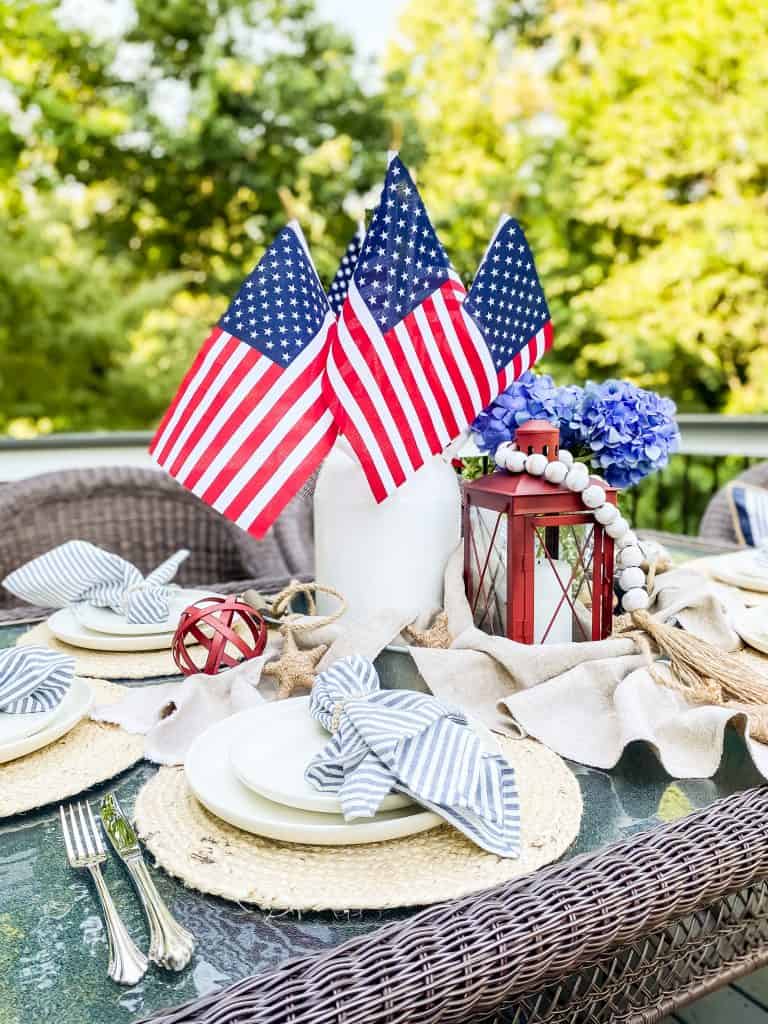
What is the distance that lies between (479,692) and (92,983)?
0.58m

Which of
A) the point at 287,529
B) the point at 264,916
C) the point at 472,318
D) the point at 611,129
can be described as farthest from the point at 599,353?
the point at 264,916

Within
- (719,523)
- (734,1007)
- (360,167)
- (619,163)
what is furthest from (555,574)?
(360,167)

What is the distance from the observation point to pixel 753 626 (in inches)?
51.3

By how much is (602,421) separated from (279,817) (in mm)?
675

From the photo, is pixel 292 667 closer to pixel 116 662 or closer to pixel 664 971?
pixel 116 662

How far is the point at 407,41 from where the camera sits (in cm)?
1184

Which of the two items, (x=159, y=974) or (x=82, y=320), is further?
(x=82, y=320)

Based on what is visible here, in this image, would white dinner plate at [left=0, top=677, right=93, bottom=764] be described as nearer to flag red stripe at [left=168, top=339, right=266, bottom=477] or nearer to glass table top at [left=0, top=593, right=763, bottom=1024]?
glass table top at [left=0, top=593, right=763, bottom=1024]

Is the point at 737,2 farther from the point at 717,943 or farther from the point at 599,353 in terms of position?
the point at 717,943

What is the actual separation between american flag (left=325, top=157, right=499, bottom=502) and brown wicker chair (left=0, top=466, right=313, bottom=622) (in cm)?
105

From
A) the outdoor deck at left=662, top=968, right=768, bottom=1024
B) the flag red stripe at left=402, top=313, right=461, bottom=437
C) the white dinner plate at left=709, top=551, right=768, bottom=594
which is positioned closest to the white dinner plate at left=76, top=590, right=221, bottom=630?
the flag red stripe at left=402, top=313, right=461, bottom=437

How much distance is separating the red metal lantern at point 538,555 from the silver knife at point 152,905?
1.79 ft

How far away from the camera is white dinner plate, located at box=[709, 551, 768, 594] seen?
5.23 ft

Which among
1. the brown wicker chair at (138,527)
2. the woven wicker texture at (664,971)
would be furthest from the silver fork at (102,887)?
the brown wicker chair at (138,527)
